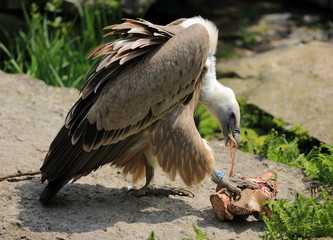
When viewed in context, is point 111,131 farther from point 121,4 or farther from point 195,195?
point 121,4

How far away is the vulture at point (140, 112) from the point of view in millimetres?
4484

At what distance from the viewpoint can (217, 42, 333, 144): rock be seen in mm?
7016

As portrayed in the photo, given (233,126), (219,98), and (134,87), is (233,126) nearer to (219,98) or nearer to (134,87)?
(219,98)

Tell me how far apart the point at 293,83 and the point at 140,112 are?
12.3ft

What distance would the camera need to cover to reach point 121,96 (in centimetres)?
448

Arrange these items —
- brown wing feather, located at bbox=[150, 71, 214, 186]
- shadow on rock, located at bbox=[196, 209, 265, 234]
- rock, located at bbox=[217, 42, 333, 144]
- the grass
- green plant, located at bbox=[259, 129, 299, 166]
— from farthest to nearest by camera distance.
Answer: rock, located at bbox=[217, 42, 333, 144], green plant, located at bbox=[259, 129, 299, 166], the grass, brown wing feather, located at bbox=[150, 71, 214, 186], shadow on rock, located at bbox=[196, 209, 265, 234]

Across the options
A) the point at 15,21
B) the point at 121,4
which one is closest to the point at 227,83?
the point at 121,4

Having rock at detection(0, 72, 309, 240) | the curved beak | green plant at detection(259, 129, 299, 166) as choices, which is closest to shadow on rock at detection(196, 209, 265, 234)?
rock at detection(0, 72, 309, 240)

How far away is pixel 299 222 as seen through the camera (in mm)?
4082

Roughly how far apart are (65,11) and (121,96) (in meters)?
4.35

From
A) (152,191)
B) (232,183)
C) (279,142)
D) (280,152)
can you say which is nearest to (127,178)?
(152,191)

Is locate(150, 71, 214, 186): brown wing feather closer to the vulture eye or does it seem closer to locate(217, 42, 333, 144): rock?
the vulture eye

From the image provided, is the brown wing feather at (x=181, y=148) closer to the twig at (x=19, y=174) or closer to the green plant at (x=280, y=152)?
the twig at (x=19, y=174)

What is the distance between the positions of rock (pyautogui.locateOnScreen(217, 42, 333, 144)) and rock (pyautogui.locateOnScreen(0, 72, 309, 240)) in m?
1.37
